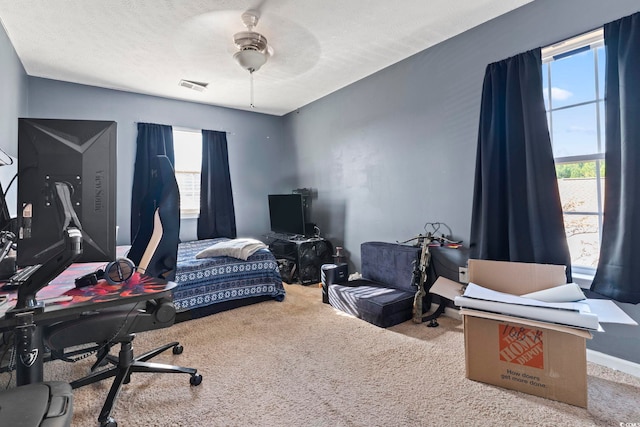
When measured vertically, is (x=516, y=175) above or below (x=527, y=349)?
above

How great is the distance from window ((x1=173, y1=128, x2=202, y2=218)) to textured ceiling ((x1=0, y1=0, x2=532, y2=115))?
32.7 inches

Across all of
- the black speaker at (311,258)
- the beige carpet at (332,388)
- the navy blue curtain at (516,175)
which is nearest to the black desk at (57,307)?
the beige carpet at (332,388)

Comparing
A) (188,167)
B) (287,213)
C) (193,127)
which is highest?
(193,127)

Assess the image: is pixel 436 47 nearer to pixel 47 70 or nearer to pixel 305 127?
pixel 305 127

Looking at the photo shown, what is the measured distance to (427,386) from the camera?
1.84 meters

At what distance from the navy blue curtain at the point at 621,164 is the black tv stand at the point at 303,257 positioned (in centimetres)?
286

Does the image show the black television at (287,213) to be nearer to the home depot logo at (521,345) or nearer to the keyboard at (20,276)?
the home depot logo at (521,345)

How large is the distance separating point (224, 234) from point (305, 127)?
2084 millimetres

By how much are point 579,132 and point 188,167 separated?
14.8 ft

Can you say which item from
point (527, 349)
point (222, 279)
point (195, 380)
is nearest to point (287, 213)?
point (222, 279)

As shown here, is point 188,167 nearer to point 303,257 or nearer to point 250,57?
point 303,257

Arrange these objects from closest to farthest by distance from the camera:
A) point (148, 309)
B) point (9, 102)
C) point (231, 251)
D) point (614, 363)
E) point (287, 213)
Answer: point (148, 309), point (614, 363), point (9, 102), point (231, 251), point (287, 213)

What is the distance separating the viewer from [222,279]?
3.16 meters

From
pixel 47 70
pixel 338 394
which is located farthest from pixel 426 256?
pixel 47 70
